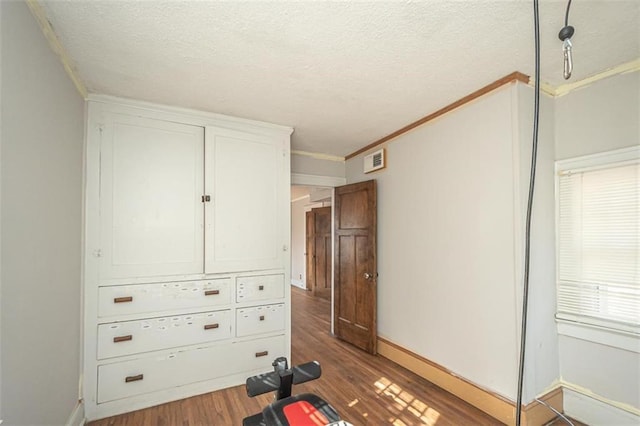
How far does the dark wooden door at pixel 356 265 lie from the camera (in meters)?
3.44

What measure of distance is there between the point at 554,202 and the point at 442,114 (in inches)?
45.6

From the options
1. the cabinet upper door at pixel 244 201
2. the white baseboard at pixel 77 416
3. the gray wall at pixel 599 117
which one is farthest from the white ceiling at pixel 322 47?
the white baseboard at pixel 77 416

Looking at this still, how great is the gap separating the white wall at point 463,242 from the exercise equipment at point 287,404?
1.55m

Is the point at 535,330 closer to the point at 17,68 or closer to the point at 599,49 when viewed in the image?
the point at 599,49

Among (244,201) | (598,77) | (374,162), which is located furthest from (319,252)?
(598,77)

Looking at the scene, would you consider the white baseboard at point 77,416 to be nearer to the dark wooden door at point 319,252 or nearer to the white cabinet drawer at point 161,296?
the white cabinet drawer at point 161,296

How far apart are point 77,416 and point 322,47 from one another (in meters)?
2.97

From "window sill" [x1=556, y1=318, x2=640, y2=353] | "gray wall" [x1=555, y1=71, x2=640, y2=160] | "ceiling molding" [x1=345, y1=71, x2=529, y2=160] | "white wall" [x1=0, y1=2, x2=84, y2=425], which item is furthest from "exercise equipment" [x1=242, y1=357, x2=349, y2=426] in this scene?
"gray wall" [x1=555, y1=71, x2=640, y2=160]

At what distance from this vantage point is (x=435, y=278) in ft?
8.95

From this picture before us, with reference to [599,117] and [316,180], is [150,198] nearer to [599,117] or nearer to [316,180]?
[316,180]

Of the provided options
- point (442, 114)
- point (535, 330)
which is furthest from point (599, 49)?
point (535, 330)

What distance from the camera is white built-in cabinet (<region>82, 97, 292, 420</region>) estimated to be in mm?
2289

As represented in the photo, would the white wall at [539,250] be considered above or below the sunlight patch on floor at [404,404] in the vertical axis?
above

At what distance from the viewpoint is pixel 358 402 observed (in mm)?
2404
